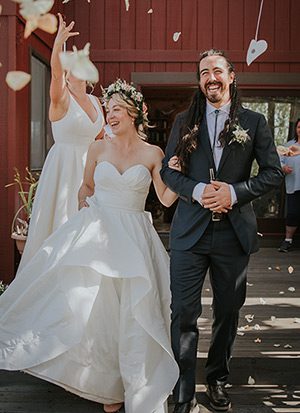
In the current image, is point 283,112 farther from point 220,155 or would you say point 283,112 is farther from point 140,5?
point 220,155

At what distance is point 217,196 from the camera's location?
273 centimetres

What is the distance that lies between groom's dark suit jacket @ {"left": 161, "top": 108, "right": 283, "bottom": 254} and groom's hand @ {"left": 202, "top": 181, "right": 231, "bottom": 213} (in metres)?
0.07

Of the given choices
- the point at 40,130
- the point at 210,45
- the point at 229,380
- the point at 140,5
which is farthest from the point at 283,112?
the point at 229,380

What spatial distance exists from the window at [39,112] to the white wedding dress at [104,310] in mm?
3352

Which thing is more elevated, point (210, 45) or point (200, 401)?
point (210, 45)

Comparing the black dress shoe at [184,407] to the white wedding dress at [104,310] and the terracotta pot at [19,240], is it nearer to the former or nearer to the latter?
the white wedding dress at [104,310]

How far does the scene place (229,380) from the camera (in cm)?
357

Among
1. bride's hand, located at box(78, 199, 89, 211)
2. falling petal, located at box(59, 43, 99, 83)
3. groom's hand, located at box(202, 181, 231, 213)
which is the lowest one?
bride's hand, located at box(78, 199, 89, 211)

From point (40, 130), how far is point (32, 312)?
3.93m

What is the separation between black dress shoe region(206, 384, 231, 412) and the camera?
10.2 ft

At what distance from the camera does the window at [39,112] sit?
6.39 metres

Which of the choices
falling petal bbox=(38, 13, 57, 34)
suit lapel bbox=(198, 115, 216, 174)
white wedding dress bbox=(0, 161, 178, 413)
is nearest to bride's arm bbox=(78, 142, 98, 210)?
white wedding dress bbox=(0, 161, 178, 413)

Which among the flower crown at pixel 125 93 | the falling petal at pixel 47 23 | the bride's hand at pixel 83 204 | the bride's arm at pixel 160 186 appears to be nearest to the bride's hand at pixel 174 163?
the bride's arm at pixel 160 186

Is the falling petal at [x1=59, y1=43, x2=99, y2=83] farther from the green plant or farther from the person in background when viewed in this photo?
the person in background
